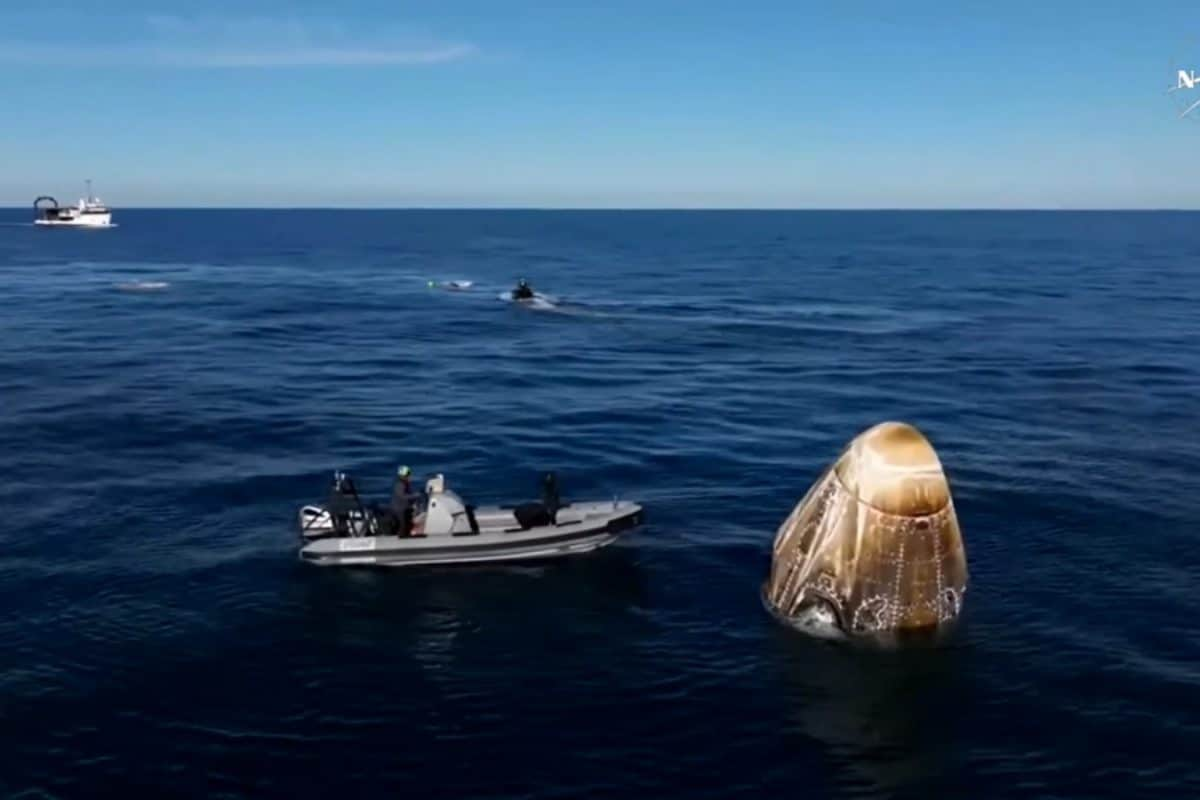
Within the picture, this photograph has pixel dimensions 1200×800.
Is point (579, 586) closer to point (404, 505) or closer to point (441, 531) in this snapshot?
point (441, 531)

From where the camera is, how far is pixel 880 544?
2645 cm

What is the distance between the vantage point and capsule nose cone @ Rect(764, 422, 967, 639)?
2616cm

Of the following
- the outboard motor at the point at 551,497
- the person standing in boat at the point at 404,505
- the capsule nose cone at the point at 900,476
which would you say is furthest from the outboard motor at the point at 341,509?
the capsule nose cone at the point at 900,476

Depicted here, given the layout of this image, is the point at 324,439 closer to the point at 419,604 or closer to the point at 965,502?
the point at 419,604

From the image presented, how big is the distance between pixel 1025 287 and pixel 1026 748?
113 m

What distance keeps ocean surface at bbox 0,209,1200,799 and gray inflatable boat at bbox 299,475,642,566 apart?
2.51 ft

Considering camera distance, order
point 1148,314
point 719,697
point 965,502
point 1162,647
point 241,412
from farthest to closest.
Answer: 1. point 1148,314
2. point 241,412
3. point 965,502
4. point 1162,647
5. point 719,697

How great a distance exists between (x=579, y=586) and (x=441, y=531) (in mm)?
4421

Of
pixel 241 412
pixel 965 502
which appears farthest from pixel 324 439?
pixel 965 502

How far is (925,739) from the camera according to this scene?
23.9m

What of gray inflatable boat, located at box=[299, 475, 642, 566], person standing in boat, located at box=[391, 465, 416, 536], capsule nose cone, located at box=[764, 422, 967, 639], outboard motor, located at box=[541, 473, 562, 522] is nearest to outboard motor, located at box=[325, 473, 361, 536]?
gray inflatable boat, located at box=[299, 475, 642, 566]

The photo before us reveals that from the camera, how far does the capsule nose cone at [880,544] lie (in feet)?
85.8

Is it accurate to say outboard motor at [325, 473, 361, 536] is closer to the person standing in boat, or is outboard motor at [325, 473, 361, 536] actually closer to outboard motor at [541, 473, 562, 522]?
the person standing in boat

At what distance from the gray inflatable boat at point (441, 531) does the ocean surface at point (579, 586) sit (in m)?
0.77
